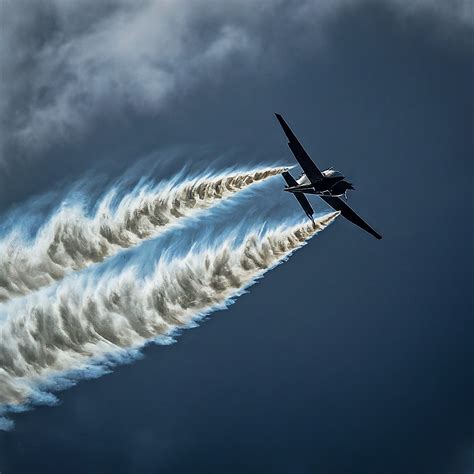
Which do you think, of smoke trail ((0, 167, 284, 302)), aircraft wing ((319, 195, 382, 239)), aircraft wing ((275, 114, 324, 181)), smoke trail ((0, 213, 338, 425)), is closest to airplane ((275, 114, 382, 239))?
aircraft wing ((275, 114, 324, 181))

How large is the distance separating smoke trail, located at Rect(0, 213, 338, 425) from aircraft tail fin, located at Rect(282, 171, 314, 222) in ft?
22.6

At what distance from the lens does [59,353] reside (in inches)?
1553

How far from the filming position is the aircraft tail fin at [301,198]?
43.7 m

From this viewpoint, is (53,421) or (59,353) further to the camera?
(53,421)

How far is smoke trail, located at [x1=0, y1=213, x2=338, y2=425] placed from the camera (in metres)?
39.2

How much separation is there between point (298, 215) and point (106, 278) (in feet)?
45.5

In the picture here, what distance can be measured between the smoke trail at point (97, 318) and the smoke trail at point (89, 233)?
3.89 feet

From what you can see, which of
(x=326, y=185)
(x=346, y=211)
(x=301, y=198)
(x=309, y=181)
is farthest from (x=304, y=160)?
(x=346, y=211)

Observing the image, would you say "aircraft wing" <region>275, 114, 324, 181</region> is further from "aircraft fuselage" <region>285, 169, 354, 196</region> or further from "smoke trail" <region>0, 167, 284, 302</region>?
"smoke trail" <region>0, 167, 284, 302</region>

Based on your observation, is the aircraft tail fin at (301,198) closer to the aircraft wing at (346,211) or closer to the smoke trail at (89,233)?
the aircraft wing at (346,211)

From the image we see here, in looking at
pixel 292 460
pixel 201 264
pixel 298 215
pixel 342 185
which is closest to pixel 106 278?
pixel 201 264

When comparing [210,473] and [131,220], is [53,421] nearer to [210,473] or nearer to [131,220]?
[210,473]

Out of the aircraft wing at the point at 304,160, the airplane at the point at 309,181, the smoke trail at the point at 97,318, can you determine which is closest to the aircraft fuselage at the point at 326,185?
the airplane at the point at 309,181

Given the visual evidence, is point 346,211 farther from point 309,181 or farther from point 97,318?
point 97,318
